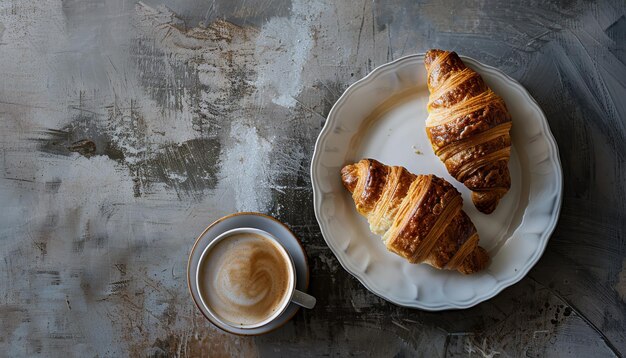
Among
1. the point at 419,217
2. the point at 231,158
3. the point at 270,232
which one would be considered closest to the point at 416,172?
the point at 419,217

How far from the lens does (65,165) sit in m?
1.83

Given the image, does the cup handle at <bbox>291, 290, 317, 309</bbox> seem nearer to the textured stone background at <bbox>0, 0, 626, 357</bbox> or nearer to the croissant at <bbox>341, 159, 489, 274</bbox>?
the textured stone background at <bbox>0, 0, 626, 357</bbox>

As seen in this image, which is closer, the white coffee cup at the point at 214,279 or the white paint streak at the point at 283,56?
the white coffee cup at the point at 214,279

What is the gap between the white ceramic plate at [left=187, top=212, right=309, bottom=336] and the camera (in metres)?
1.66

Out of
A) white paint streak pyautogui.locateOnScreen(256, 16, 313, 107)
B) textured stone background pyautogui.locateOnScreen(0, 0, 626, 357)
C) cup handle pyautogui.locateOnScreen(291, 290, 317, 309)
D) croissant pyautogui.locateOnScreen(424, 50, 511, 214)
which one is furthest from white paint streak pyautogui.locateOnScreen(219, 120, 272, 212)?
croissant pyautogui.locateOnScreen(424, 50, 511, 214)

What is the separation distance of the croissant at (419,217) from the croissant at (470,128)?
8 centimetres

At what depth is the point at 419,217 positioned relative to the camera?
149cm

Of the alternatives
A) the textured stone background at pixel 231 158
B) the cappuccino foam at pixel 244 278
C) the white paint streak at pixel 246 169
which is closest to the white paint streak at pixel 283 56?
the textured stone background at pixel 231 158

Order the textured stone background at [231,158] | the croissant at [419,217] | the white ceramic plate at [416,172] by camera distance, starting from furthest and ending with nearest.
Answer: the textured stone background at [231,158]
the white ceramic plate at [416,172]
the croissant at [419,217]

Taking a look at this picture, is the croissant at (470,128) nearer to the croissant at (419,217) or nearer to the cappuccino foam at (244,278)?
the croissant at (419,217)

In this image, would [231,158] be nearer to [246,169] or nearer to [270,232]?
[246,169]

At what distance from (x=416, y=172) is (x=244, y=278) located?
606mm

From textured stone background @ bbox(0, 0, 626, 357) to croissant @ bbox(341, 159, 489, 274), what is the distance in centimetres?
25

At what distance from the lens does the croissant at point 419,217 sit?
1.49m
